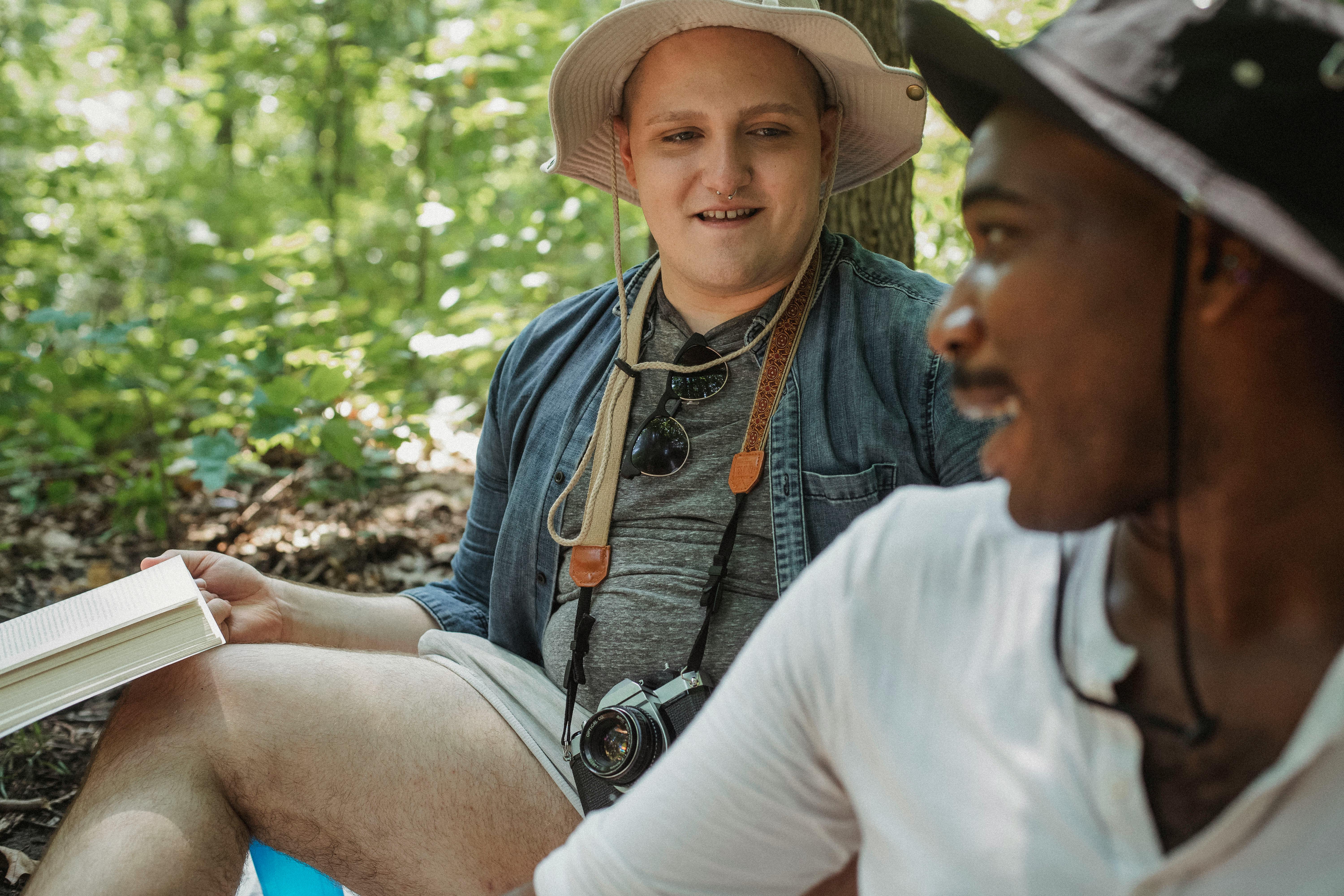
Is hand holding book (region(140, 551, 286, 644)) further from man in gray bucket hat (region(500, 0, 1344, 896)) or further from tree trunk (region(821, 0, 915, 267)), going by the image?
tree trunk (region(821, 0, 915, 267))

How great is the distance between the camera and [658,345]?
255 centimetres

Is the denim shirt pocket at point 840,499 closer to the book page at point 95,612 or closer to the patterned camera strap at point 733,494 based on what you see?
the patterned camera strap at point 733,494

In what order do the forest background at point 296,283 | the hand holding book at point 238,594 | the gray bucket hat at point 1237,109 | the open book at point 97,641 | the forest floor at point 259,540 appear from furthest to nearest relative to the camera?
the forest floor at point 259,540
the forest background at point 296,283
the hand holding book at point 238,594
the open book at point 97,641
the gray bucket hat at point 1237,109

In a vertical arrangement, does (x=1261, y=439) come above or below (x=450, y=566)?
above

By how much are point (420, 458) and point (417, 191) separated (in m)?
3.90

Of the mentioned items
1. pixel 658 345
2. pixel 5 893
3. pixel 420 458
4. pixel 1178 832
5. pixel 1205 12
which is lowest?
pixel 420 458

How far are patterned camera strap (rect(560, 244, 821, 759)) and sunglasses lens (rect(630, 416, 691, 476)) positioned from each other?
58mm

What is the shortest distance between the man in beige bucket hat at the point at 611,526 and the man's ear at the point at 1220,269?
3.89 ft

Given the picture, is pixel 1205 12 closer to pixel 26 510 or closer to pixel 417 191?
pixel 26 510

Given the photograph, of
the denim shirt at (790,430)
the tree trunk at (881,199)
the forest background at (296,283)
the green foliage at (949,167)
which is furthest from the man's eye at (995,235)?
the green foliage at (949,167)

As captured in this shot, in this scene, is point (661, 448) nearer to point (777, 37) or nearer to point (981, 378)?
point (777, 37)

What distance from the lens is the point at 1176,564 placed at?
970mm

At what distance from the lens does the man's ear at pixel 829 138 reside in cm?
255

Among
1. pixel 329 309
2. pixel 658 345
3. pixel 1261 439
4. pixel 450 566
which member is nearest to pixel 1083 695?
pixel 1261 439
